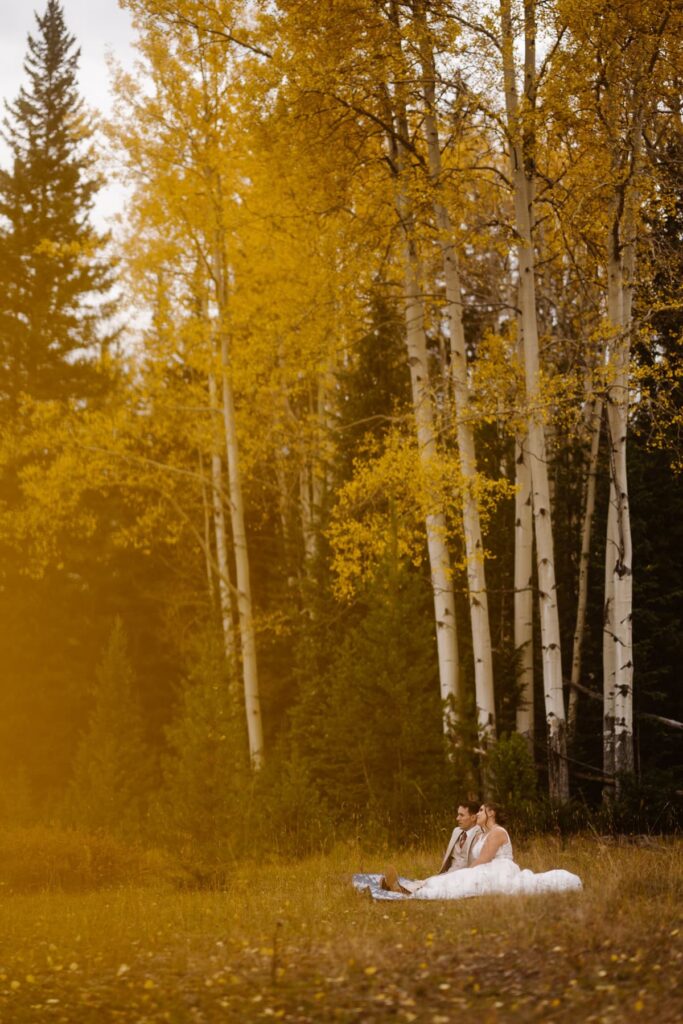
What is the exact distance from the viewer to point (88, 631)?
26469mm

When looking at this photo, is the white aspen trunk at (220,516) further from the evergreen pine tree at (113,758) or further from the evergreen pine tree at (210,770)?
the evergreen pine tree at (113,758)

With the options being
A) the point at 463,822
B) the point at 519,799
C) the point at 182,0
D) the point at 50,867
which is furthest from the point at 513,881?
the point at 182,0

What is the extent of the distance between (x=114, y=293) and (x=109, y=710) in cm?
990

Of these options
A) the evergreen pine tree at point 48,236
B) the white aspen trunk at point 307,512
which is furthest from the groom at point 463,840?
the evergreen pine tree at point 48,236

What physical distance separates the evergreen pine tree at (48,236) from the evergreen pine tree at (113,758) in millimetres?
6180

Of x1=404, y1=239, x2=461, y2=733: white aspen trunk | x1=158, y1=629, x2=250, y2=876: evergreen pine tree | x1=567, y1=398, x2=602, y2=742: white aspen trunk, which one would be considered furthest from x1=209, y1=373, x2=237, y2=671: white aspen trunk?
x1=567, y1=398, x2=602, y2=742: white aspen trunk

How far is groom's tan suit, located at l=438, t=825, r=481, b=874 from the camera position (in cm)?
986

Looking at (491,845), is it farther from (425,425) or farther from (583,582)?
(583,582)

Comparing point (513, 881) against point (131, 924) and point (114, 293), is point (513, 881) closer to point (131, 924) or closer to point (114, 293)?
point (131, 924)

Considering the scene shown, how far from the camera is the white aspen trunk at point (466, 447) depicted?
12.3 metres

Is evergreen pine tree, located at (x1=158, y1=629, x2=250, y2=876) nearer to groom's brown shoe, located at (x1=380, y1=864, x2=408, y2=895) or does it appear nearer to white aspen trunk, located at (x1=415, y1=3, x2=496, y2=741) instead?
white aspen trunk, located at (x1=415, y1=3, x2=496, y2=741)

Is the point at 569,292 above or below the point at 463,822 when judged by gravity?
above

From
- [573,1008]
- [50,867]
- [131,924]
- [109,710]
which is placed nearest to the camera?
[573,1008]

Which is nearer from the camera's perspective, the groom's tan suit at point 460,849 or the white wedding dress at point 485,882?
the white wedding dress at point 485,882
